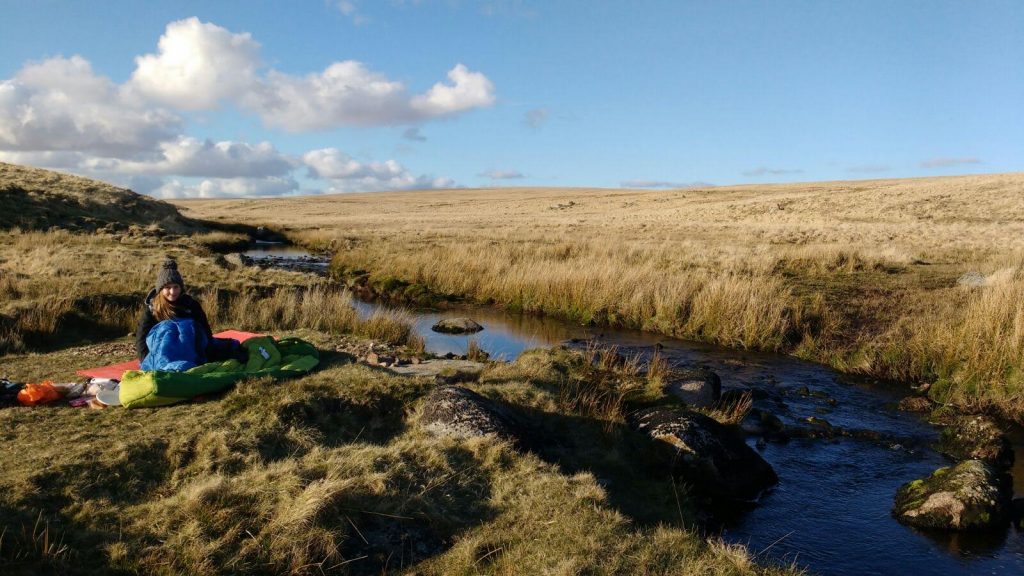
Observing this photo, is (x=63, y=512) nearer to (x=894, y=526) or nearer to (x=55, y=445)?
(x=55, y=445)

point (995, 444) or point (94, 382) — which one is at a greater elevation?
point (94, 382)

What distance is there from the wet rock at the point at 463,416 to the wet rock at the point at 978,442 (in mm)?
5400

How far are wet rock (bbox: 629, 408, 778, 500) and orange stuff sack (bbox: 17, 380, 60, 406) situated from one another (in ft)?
20.4

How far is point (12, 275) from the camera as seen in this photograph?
13.4m

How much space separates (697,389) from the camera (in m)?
8.88

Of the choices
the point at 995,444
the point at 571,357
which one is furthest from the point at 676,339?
the point at 995,444

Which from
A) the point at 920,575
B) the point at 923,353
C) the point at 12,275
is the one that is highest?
the point at 12,275

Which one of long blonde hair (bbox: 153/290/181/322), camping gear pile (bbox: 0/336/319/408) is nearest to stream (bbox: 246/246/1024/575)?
camping gear pile (bbox: 0/336/319/408)

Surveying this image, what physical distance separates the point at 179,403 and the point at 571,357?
543 centimetres

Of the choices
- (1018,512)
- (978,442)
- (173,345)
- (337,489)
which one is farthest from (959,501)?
(173,345)

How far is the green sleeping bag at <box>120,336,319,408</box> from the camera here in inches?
247

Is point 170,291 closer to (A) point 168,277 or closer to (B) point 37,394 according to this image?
(A) point 168,277

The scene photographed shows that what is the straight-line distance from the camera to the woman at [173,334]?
7086mm

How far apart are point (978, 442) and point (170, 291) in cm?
942
